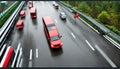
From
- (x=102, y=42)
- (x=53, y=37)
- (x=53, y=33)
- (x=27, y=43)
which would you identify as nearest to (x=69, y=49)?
(x=53, y=37)

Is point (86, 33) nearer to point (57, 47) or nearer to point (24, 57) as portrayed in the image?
point (57, 47)

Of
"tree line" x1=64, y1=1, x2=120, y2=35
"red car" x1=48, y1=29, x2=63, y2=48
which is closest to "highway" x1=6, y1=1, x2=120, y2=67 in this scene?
"red car" x1=48, y1=29, x2=63, y2=48

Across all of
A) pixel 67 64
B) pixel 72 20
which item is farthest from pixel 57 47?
pixel 72 20

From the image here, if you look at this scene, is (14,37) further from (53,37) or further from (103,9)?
(103,9)

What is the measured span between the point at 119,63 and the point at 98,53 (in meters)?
3.60

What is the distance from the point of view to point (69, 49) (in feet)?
84.5

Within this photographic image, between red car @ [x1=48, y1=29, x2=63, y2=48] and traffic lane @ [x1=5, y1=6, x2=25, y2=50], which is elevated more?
red car @ [x1=48, y1=29, x2=63, y2=48]

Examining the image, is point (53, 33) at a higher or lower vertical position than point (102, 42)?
higher

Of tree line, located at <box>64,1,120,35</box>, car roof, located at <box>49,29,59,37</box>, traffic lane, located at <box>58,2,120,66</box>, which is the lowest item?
tree line, located at <box>64,1,120,35</box>

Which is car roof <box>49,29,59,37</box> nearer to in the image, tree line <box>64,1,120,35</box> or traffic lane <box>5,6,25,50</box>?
traffic lane <box>5,6,25,50</box>

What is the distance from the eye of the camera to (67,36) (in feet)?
100

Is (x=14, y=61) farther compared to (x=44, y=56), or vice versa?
(x=44, y=56)

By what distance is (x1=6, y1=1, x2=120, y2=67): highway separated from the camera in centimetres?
2217

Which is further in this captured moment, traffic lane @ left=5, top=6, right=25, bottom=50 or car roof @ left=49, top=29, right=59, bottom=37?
traffic lane @ left=5, top=6, right=25, bottom=50
